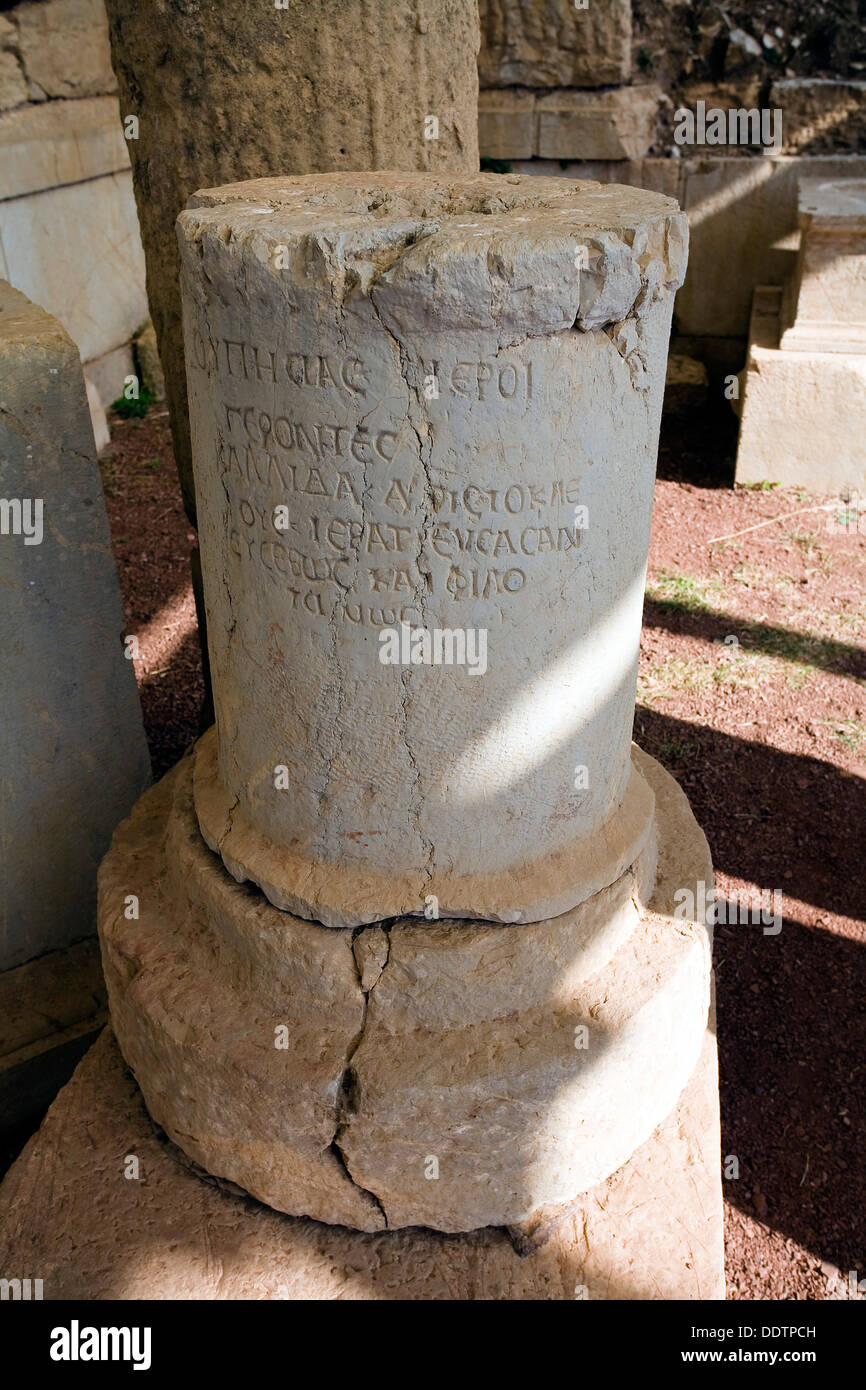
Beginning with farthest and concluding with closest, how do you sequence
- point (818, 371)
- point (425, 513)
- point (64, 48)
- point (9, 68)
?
point (64, 48), point (9, 68), point (818, 371), point (425, 513)

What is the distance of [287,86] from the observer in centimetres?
265

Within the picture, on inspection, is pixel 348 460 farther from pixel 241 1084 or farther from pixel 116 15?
pixel 116 15

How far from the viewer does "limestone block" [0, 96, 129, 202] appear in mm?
5816

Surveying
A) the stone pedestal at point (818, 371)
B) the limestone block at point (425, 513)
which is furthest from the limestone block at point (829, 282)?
the limestone block at point (425, 513)

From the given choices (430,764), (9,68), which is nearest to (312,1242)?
(430,764)

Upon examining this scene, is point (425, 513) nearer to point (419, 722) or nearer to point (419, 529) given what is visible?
point (419, 529)

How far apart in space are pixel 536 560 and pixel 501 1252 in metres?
1.35

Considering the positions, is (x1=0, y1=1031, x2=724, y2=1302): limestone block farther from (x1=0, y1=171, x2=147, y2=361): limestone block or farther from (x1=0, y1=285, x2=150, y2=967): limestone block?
(x1=0, y1=171, x2=147, y2=361): limestone block

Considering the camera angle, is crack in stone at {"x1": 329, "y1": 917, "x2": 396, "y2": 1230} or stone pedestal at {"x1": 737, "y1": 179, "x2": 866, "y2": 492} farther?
stone pedestal at {"x1": 737, "y1": 179, "x2": 866, "y2": 492}

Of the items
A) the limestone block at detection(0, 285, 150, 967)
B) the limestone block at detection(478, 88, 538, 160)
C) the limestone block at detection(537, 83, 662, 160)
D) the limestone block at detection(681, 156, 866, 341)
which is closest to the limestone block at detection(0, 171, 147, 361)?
the limestone block at detection(478, 88, 538, 160)

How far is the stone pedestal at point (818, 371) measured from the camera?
5473 mm

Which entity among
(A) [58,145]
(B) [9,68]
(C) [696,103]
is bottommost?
(A) [58,145]

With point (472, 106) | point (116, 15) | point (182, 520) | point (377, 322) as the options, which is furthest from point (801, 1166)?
point (182, 520)

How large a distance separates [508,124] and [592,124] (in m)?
0.48
